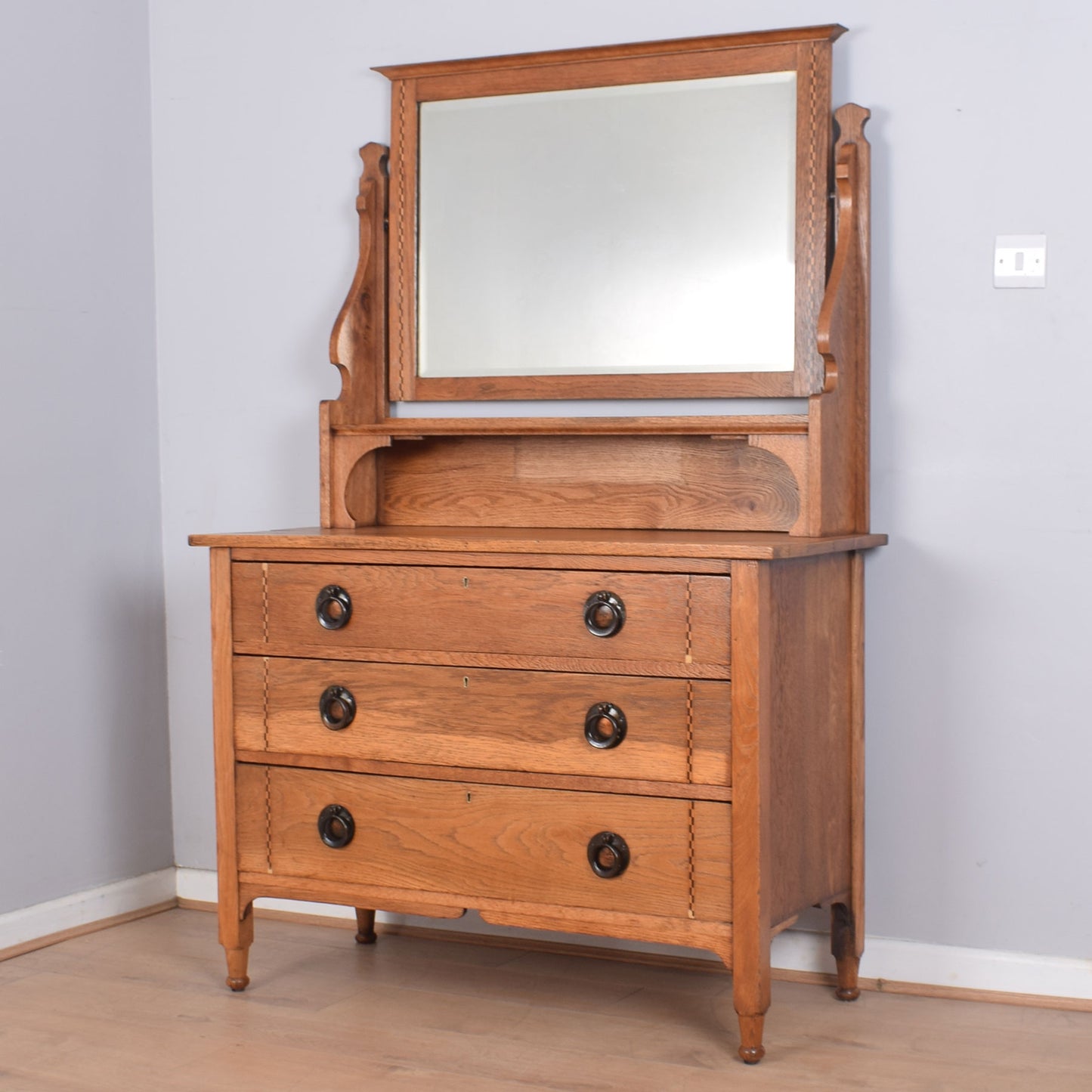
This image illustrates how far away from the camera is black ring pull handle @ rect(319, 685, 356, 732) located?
234 cm

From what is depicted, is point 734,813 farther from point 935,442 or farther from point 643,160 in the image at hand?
point 643,160

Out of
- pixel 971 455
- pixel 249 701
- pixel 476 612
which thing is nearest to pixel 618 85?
pixel 971 455

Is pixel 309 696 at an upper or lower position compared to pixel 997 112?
lower

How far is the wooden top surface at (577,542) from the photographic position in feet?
6.82

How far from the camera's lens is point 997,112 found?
2410mm

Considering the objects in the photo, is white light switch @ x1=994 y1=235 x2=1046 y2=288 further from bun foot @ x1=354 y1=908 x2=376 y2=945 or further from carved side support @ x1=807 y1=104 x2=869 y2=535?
bun foot @ x1=354 y1=908 x2=376 y2=945

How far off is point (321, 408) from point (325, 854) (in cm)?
86

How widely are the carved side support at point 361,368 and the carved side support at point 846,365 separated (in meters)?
0.84

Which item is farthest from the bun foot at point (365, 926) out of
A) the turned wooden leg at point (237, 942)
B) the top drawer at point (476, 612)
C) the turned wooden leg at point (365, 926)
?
the top drawer at point (476, 612)

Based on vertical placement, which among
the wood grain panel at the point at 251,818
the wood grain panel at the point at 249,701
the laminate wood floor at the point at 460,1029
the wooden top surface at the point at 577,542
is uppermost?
the wooden top surface at the point at 577,542

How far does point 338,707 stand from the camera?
2342 mm

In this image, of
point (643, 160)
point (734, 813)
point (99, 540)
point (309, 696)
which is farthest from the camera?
point (99, 540)

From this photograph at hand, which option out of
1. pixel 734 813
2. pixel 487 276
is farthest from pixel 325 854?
pixel 487 276

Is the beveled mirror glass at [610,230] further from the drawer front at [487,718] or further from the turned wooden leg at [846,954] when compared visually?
the turned wooden leg at [846,954]
